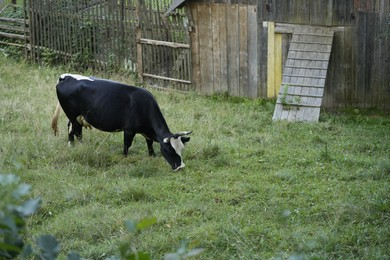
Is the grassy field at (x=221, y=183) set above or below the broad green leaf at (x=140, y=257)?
below

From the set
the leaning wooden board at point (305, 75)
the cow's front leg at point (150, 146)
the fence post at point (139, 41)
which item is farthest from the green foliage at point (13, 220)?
the fence post at point (139, 41)

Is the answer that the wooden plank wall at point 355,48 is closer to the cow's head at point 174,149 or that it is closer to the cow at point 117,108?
the cow at point 117,108

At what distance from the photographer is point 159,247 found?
8.01 meters

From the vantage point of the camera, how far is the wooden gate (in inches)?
661

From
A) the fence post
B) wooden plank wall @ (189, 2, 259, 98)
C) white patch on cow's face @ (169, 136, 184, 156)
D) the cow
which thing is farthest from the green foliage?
the fence post

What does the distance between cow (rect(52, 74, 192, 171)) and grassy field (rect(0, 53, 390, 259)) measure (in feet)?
1.40

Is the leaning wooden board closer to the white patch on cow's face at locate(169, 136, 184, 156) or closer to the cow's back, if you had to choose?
the cow's back

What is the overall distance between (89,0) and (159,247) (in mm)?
12072

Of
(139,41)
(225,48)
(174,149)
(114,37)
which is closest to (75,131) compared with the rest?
(174,149)

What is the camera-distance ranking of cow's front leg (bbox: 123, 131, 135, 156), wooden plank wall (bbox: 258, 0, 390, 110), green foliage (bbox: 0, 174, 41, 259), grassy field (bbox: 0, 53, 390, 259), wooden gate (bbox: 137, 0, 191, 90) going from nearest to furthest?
green foliage (bbox: 0, 174, 41, 259) < grassy field (bbox: 0, 53, 390, 259) < cow's front leg (bbox: 123, 131, 135, 156) < wooden plank wall (bbox: 258, 0, 390, 110) < wooden gate (bbox: 137, 0, 191, 90)

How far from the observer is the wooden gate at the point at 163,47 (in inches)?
661

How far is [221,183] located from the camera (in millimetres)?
10352

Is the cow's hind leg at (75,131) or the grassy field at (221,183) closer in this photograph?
the grassy field at (221,183)

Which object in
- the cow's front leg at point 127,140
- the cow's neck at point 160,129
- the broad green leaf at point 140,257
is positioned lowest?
the cow's front leg at point 127,140
